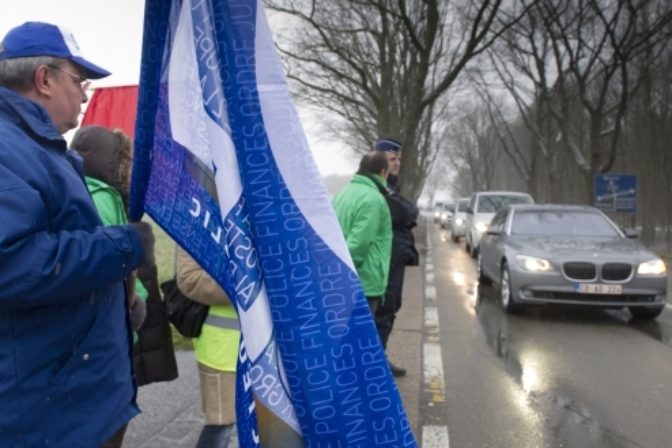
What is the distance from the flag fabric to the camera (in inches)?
224

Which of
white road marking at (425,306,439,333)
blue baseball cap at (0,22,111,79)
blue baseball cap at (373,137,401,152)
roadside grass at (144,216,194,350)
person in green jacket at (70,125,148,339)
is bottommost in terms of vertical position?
white road marking at (425,306,439,333)

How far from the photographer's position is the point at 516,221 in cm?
913

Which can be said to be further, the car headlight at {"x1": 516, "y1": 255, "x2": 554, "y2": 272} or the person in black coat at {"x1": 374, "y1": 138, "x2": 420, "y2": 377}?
the car headlight at {"x1": 516, "y1": 255, "x2": 554, "y2": 272}

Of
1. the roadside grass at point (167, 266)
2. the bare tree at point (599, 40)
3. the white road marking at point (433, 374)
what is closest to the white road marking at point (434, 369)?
the white road marking at point (433, 374)

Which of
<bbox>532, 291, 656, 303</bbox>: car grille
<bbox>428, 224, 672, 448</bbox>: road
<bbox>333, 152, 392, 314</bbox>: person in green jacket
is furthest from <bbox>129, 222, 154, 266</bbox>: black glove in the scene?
<bbox>532, 291, 656, 303</bbox>: car grille

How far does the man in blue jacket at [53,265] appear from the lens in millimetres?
1341

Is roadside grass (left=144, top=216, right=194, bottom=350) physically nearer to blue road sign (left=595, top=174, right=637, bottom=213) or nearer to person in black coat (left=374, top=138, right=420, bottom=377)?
person in black coat (left=374, top=138, right=420, bottom=377)

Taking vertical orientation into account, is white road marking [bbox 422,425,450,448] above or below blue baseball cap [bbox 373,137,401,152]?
below

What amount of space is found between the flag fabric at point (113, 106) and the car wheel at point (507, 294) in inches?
204

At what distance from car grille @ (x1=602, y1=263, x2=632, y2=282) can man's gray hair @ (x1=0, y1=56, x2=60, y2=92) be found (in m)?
7.05

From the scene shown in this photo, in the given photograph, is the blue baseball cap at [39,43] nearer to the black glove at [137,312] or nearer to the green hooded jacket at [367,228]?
the black glove at [137,312]

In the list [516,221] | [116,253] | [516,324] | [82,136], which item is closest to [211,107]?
[116,253]

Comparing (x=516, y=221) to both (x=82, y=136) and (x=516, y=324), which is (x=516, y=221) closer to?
(x=516, y=324)

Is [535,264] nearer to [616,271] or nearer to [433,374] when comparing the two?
[616,271]
